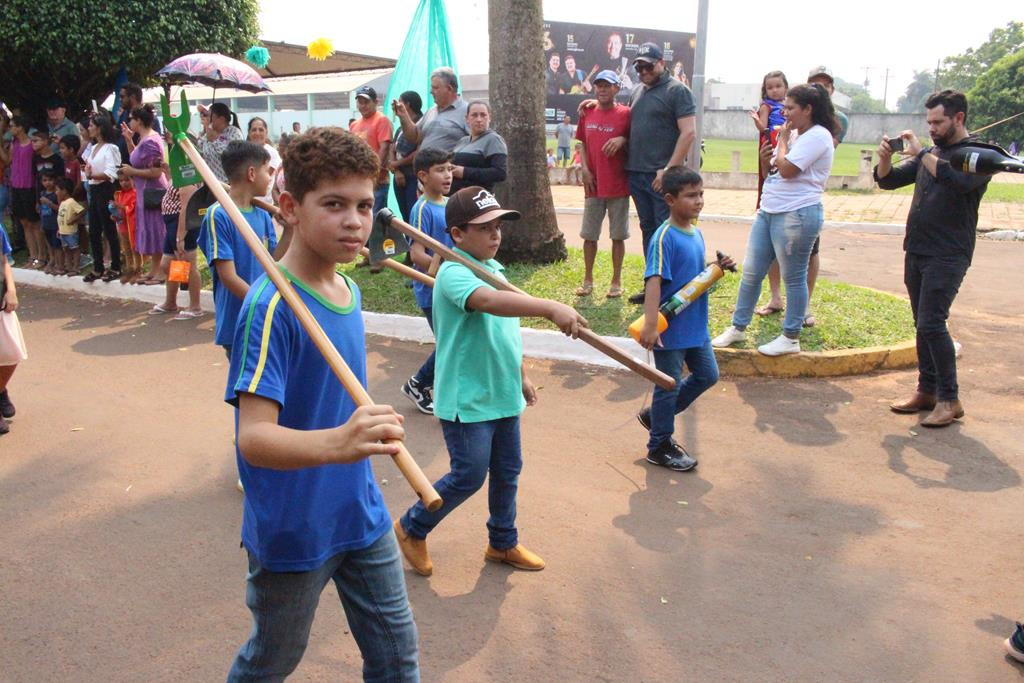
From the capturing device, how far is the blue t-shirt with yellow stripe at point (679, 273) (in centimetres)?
472

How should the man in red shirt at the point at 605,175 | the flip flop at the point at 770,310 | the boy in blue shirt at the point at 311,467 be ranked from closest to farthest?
the boy in blue shirt at the point at 311,467 < the flip flop at the point at 770,310 < the man in red shirt at the point at 605,175

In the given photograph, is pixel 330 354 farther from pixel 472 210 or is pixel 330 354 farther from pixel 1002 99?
pixel 1002 99

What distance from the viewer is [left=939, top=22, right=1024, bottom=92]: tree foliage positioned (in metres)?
50.5

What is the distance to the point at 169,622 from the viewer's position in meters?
3.45

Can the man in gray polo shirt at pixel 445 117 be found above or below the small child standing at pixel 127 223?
above

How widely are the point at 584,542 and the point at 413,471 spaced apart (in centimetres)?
223

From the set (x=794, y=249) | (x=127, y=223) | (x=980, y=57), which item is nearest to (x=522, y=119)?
(x=794, y=249)

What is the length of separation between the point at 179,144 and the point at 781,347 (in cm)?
472

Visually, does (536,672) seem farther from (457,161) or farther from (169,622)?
(457,161)

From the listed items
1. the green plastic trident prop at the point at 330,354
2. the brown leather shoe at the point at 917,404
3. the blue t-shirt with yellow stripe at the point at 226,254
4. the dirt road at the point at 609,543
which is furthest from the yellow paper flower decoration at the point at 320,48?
the green plastic trident prop at the point at 330,354

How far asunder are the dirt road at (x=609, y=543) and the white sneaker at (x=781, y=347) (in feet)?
0.88

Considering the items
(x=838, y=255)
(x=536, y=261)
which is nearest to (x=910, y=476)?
(x=536, y=261)

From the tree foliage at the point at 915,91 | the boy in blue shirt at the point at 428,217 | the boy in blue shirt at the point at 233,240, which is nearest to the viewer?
the boy in blue shirt at the point at 233,240

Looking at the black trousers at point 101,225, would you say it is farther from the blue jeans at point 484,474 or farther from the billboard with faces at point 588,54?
the billboard with faces at point 588,54
